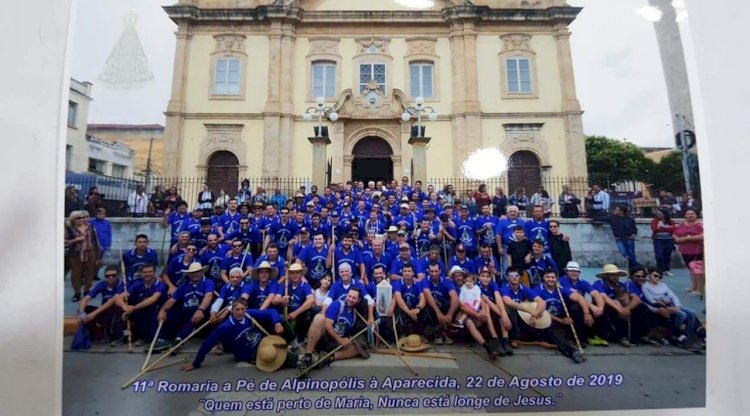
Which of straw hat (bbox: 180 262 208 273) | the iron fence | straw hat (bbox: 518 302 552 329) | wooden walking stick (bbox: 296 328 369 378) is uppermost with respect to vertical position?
the iron fence

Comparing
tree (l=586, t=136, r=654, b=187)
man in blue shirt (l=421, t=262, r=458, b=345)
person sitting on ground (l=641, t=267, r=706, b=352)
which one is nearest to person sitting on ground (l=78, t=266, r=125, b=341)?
man in blue shirt (l=421, t=262, r=458, b=345)

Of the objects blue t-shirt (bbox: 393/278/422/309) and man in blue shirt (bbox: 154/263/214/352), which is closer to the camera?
man in blue shirt (bbox: 154/263/214/352)

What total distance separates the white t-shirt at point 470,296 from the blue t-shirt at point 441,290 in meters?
0.06

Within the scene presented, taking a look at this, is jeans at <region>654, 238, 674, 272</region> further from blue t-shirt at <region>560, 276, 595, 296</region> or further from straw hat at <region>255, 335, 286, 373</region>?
straw hat at <region>255, 335, 286, 373</region>

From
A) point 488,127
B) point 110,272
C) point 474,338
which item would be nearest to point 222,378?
point 110,272

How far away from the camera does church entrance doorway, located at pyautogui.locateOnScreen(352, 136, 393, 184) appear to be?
8.39 feet

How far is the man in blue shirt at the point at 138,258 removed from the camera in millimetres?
2033

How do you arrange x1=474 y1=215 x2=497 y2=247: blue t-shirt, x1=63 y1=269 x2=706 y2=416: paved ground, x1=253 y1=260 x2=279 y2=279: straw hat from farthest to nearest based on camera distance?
x1=474 y1=215 x2=497 y2=247: blue t-shirt → x1=253 y1=260 x2=279 y2=279: straw hat → x1=63 y1=269 x2=706 y2=416: paved ground

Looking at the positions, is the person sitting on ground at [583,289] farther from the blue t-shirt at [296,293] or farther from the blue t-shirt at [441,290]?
the blue t-shirt at [296,293]

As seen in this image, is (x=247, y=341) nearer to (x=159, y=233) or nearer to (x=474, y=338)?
(x=159, y=233)

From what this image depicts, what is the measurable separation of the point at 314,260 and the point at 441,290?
0.87m

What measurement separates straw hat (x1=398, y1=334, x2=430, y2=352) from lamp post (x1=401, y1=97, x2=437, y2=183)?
3.62ft

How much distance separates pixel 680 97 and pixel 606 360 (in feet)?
5.48

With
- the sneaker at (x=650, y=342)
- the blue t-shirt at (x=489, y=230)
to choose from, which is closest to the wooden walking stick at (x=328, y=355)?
the blue t-shirt at (x=489, y=230)
